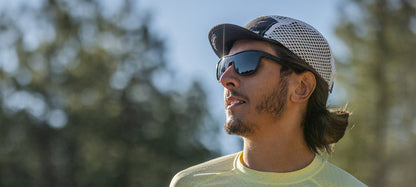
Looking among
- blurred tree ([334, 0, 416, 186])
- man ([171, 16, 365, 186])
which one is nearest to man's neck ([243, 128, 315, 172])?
man ([171, 16, 365, 186])

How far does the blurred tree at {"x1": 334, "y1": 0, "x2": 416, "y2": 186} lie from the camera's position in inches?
880

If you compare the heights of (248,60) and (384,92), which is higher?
(248,60)

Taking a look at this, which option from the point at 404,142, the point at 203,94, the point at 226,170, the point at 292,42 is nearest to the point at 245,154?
the point at 226,170

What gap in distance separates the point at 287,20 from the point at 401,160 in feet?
Answer: 69.4

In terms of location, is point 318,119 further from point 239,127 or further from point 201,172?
point 201,172

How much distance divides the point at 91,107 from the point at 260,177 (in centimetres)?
2418

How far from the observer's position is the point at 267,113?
3.29m

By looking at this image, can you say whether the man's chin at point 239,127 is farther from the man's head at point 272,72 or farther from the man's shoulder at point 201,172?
the man's shoulder at point 201,172

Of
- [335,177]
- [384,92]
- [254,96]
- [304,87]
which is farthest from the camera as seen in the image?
[384,92]

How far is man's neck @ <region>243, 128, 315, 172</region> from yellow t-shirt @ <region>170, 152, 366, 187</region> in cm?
6

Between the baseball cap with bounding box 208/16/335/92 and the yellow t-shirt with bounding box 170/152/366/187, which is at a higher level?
the baseball cap with bounding box 208/16/335/92

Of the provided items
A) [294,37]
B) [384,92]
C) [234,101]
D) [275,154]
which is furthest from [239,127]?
[384,92]

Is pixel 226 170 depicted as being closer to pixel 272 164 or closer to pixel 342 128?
pixel 272 164

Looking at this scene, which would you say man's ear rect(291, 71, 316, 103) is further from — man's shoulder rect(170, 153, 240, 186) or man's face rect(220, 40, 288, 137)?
man's shoulder rect(170, 153, 240, 186)
